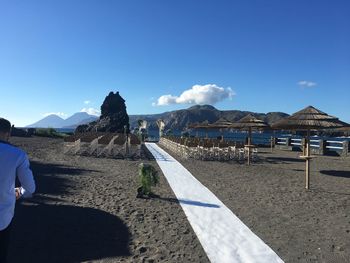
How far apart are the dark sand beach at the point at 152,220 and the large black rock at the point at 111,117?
140 ft

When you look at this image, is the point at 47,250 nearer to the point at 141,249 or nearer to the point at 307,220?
the point at 141,249

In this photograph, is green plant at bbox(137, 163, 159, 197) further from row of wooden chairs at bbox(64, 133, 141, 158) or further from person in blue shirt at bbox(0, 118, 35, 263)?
row of wooden chairs at bbox(64, 133, 141, 158)

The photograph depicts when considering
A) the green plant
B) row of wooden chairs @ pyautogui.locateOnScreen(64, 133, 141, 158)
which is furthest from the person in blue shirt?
row of wooden chairs @ pyautogui.locateOnScreen(64, 133, 141, 158)

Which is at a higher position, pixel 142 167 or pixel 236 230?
pixel 142 167

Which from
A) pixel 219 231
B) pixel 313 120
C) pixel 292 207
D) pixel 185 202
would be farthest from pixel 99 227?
pixel 313 120

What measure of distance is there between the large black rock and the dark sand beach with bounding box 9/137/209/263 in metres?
43.8

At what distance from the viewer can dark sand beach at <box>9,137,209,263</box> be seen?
5.02 metres

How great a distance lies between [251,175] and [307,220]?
593cm

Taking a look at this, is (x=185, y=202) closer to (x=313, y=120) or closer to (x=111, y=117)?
(x=313, y=120)

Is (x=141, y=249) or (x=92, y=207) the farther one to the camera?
(x=92, y=207)

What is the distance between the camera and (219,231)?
20.5 feet

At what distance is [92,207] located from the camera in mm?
7469

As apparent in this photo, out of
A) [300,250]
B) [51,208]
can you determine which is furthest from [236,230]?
[51,208]

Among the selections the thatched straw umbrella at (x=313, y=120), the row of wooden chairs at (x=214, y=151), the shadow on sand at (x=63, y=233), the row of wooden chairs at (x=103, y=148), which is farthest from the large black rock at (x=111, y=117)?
the shadow on sand at (x=63, y=233)
